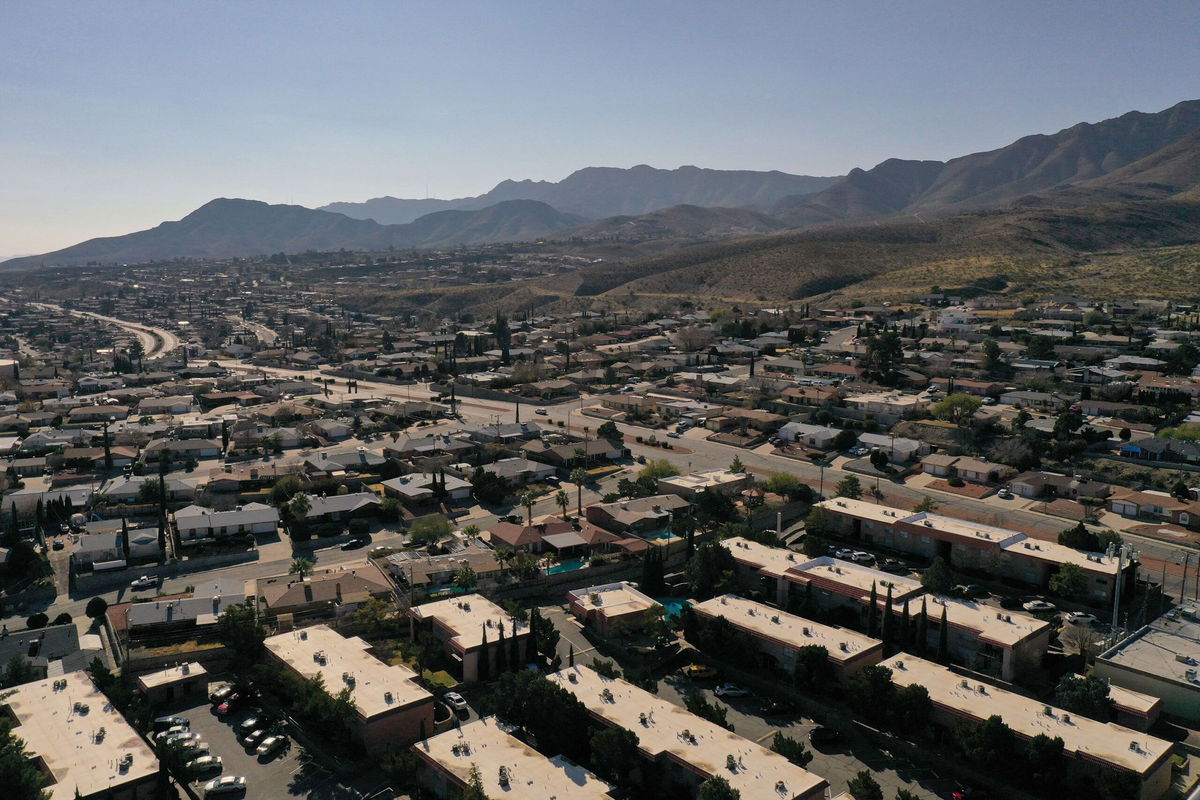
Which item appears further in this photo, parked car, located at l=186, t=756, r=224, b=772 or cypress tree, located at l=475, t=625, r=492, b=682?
cypress tree, located at l=475, t=625, r=492, b=682

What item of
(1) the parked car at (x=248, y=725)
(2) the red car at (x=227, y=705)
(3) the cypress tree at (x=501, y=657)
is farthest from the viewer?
(3) the cypress tree at (x=501, y=657)

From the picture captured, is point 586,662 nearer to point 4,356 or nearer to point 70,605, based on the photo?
A: point 70,605

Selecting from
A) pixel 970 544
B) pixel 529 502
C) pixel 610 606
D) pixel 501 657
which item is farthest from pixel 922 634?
pixel 529 502

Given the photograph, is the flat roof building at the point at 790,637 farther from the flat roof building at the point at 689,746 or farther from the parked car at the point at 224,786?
the parked car at the point at 224,786

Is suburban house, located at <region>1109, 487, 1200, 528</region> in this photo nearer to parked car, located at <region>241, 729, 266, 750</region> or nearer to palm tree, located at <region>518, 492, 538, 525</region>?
palm tree, located at <region>518, 492, 538, 525</region>

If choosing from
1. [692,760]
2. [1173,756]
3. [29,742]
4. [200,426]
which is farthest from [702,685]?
[200,426]

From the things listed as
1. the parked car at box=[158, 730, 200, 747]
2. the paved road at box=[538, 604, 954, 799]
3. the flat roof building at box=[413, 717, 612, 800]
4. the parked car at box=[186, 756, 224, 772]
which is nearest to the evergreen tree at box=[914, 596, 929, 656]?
the paved road at box=[538, 604, 954, 799]

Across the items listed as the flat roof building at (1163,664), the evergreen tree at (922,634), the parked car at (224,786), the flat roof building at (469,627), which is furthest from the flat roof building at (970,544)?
the parked car at (224,786)
